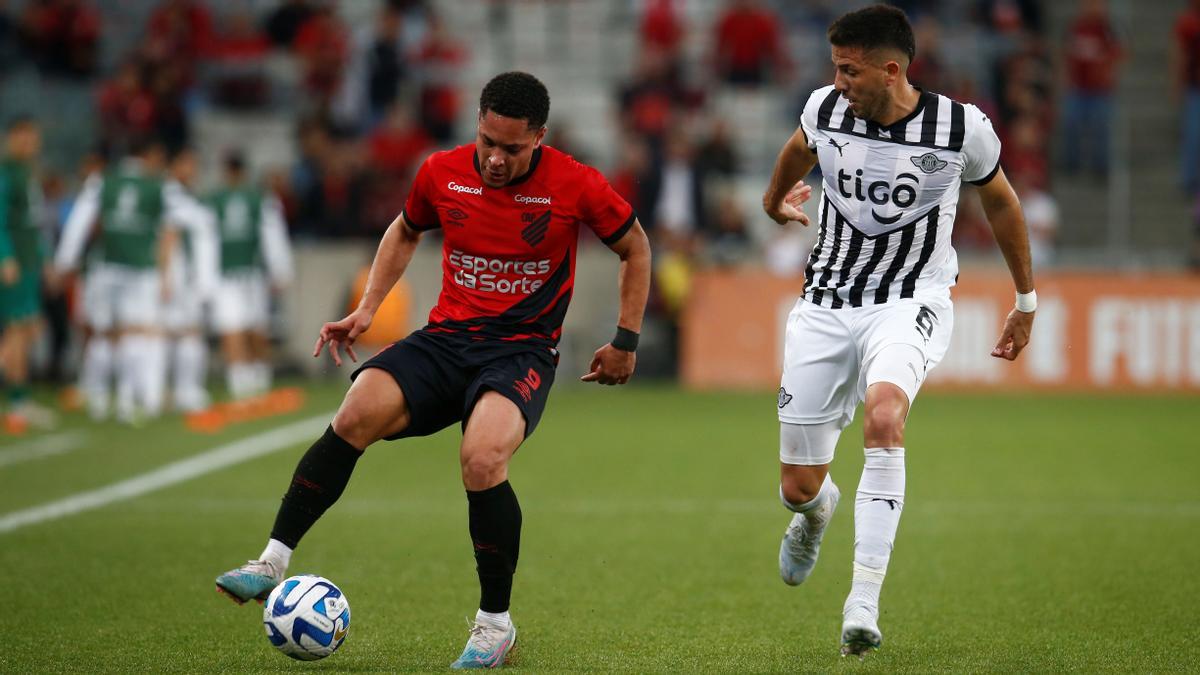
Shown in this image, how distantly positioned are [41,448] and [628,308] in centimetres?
867

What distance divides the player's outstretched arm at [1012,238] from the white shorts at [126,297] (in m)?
11.2

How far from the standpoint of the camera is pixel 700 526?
30.7ft

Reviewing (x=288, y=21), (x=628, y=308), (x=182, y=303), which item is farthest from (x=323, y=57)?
(x=628, y=308)

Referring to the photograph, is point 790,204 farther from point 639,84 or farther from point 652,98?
point 639,84

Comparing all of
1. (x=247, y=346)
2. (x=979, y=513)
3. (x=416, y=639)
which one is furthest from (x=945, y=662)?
(x=247, y=346)

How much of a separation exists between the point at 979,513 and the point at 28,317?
9.59 metres

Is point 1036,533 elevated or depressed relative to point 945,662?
depressed

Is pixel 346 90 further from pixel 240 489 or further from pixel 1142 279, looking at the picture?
pixel 240 489

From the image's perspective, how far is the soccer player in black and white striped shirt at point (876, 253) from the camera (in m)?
5.93

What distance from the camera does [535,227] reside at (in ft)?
19.9

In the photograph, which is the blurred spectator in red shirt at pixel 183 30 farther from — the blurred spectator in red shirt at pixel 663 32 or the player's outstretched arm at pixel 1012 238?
the player's outstretched arm at pixel 1012 238

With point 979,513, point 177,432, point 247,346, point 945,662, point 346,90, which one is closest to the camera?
point 945,662

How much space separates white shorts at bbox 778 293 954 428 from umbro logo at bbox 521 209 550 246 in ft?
3.67

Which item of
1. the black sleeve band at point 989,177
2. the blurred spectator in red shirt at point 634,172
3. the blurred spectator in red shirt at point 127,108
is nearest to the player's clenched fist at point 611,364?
the black sleeve band at point 989,177
